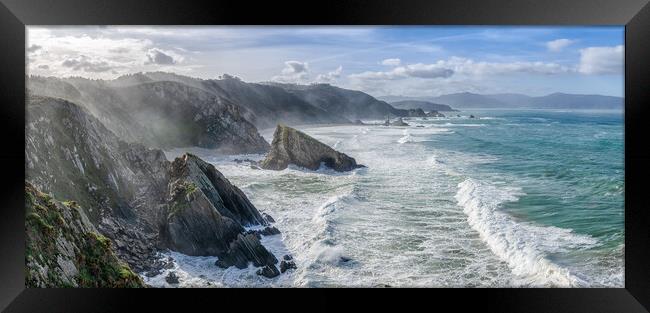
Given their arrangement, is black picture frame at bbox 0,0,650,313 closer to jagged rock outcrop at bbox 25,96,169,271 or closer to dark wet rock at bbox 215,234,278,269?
jagged rock outcrop at bbox 25,96,169,271

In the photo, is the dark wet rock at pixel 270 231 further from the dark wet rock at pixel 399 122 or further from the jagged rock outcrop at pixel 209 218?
the dark wet rock at pixel 399 122

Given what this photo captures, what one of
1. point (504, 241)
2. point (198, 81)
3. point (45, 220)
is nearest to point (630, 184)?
point (504, 241)

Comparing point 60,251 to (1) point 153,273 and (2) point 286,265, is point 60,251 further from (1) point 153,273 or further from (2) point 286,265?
(2) point 286,265

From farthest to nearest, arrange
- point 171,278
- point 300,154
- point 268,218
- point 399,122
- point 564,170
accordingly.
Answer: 1. point 300,154
2. point 399,122
3. point 268,218
4. point 564,170
5. point 171,278

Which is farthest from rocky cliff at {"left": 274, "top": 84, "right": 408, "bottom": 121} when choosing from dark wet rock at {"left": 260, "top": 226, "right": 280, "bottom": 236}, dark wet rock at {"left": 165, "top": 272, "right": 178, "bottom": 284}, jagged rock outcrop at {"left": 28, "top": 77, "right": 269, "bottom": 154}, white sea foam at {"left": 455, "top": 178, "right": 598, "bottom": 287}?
dark wet rock at {"left": 165, "top": 272, "right": 178, "bottom": 284}

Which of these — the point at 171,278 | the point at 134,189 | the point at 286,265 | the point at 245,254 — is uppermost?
the point at 134,189

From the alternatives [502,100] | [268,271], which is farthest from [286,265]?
[502,100]

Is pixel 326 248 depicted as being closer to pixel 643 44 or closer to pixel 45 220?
pixel 45 220
